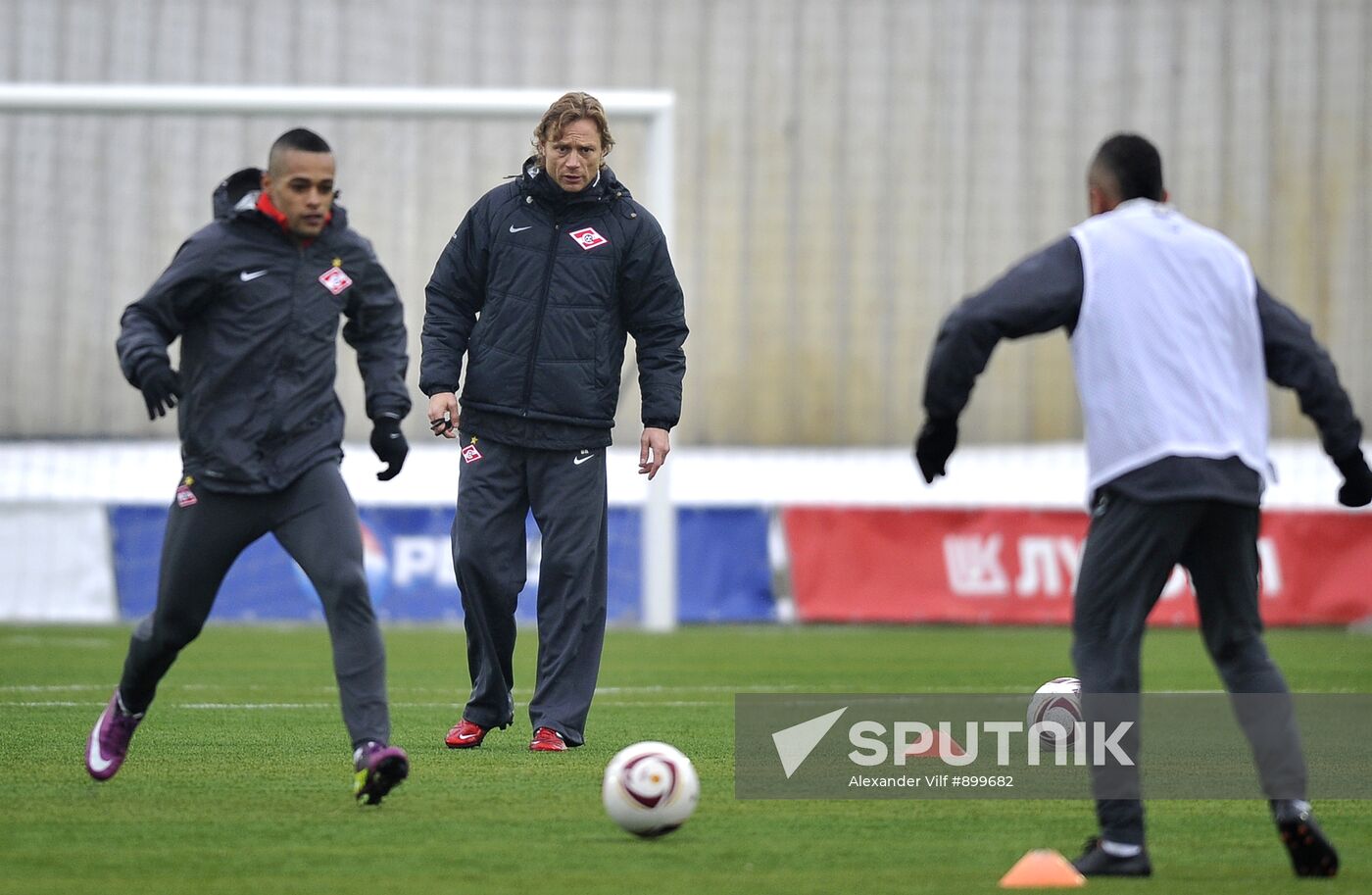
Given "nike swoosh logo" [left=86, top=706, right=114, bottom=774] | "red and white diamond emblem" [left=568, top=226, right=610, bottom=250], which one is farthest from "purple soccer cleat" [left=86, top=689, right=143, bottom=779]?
"red and white diamond emblem" [left=568, top=226, right=610, bottom=250]

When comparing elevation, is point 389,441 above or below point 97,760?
above

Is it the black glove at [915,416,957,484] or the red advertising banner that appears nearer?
the black glove at [915,416,957,484]

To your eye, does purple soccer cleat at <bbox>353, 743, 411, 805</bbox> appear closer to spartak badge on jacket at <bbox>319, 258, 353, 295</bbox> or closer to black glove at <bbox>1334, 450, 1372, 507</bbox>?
spartak badge on jacket at <bbox>319, 258, 353, 295</bbox>

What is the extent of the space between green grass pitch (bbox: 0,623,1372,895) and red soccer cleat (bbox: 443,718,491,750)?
79mm

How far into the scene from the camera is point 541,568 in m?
7.22

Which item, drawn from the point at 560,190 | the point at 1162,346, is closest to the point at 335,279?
the point at 560,190

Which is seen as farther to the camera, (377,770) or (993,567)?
(993,567)

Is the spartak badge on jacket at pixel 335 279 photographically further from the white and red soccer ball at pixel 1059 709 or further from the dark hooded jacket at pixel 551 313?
the white and red soccer ball at pixel 1059 709

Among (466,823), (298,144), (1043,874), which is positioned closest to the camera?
(1043,874)

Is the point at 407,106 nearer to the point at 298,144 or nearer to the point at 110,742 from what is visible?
the point at 298,144

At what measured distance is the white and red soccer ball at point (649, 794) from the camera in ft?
16.8

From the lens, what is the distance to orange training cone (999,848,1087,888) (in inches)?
178

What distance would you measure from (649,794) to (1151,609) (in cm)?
133

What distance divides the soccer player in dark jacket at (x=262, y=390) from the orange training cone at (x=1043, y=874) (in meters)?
1.90
